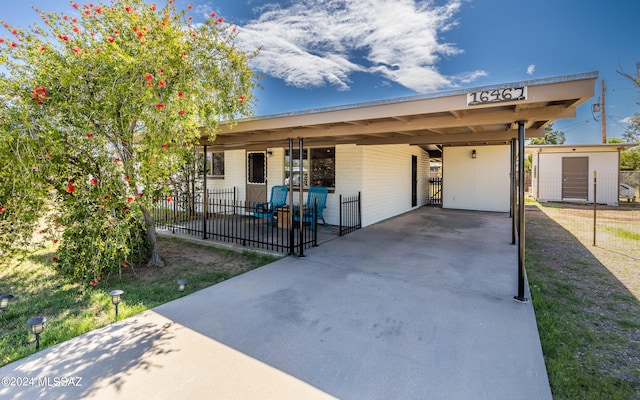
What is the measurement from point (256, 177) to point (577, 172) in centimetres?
1512

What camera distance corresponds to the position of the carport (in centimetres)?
318

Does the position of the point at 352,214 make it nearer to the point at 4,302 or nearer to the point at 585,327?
the point at 585,327

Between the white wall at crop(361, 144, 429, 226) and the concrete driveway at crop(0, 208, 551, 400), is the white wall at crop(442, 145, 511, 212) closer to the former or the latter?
the white wall at crop(361, 144, 429, 226)

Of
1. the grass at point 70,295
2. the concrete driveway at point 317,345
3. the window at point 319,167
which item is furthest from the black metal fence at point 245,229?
the concrete driveway at point 317,345

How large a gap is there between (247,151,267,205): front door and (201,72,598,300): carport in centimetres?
234

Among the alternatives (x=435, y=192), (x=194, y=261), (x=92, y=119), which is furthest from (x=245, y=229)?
(x=435, y=192)

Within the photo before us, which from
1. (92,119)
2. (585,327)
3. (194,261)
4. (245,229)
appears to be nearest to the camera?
(585,327)

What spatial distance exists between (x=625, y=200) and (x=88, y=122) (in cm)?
2193

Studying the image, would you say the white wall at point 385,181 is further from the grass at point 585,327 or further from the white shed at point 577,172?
the white shed at point 577,172

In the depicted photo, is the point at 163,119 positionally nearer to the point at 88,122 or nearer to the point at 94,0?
the point at 88,122

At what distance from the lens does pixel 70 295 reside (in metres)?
3.95

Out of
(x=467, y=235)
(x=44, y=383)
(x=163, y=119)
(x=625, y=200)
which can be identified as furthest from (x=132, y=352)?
(x=625, y=200)

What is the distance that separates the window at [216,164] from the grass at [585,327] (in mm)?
9008

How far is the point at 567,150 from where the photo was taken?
14.6m
